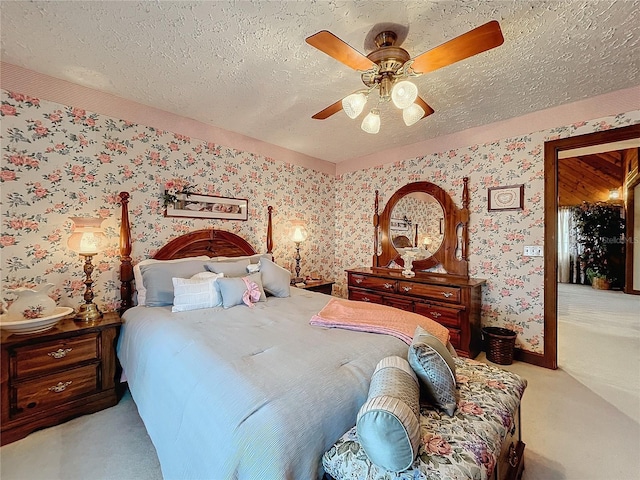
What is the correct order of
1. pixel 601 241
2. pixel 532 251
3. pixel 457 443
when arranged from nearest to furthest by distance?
pixel 457 443, pixel 532 251, pixel 601 241

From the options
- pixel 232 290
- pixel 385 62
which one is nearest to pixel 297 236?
pixel 232 290

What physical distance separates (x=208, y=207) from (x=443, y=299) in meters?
2.79

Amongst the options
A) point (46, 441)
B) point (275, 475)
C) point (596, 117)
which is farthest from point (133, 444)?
point (596, 117)

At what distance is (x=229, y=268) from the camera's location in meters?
2.80

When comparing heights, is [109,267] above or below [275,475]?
above

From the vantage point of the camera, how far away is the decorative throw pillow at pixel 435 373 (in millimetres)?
1236

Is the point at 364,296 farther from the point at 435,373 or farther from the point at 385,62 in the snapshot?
the point at 385,62

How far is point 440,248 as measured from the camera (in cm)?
346

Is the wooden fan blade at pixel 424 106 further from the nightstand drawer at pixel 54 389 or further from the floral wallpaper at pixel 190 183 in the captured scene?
the nightstand drawer at pixel 54 389

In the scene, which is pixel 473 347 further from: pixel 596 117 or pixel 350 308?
pixel 596 117

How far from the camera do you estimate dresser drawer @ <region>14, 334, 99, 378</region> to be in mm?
1802

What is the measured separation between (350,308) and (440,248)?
6.09 feet

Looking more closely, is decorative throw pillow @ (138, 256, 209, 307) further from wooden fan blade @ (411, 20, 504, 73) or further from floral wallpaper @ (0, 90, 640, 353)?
wooden fan blade @ (411, 20, 504, 73)

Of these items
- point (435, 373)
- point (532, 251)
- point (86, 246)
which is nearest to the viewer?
point (435, 373)
